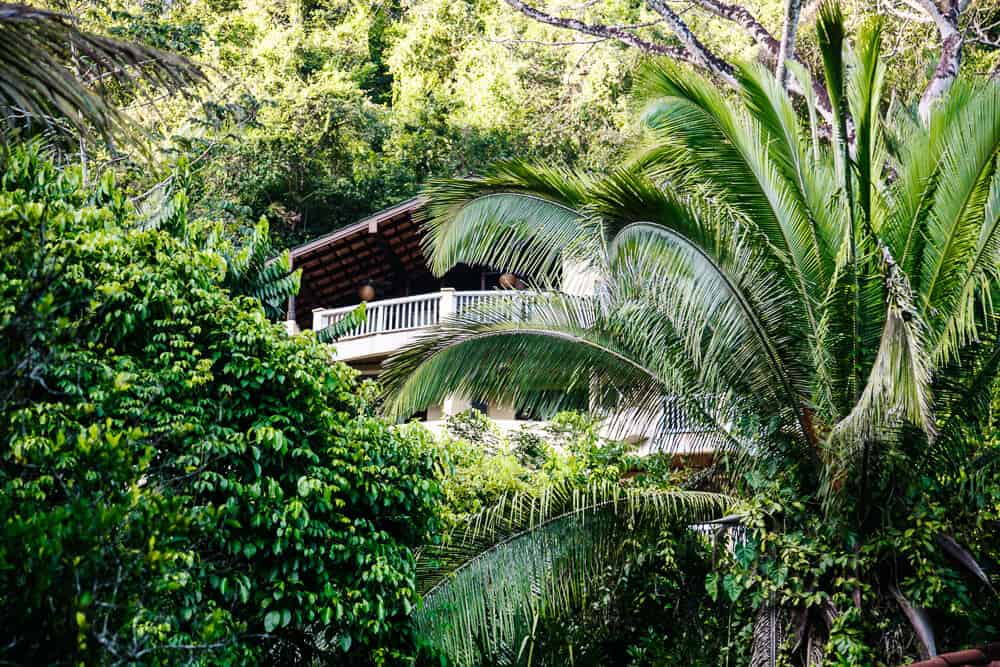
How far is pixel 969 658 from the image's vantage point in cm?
873

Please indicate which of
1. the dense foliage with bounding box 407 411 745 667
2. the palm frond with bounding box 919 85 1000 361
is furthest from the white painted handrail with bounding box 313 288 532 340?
the palm frond with bounding box 919 85 1000 361

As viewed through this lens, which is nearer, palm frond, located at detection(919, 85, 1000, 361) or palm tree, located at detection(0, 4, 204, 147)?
palm tree, located at detection(0, 4, 204, 147)

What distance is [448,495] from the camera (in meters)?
12.2

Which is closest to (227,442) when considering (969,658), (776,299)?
(776,299)

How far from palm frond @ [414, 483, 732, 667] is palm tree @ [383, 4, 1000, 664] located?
0.95m

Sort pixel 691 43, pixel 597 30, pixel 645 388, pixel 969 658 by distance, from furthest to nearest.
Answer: pixel 597 30 → pixel 691 43 → pixel 645 388 → pixel 969 658

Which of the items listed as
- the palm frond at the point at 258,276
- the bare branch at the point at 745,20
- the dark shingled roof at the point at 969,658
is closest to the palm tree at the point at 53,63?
the palm frond at the point at 258,276

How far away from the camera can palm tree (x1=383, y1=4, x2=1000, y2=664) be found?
9078mm

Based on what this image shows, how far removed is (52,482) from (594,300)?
193 inches

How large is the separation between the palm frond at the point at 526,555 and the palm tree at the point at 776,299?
3.10 feet

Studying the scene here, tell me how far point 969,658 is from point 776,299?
3.24m

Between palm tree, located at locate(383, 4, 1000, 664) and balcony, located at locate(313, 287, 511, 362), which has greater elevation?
balcony, located at locate(313, 287, 511, 362)

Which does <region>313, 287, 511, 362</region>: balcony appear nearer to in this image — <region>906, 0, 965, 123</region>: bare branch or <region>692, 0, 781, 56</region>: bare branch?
<region>692, 0, 781, 56</region>: bare branch

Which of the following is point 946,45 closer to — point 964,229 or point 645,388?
point 964,229
